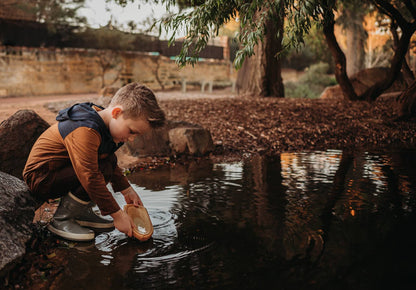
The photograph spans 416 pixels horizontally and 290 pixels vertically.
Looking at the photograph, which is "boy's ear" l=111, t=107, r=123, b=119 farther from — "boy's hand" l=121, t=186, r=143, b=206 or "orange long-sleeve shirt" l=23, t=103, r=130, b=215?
"boy's hand" l=121, t=186, r=143, b=206

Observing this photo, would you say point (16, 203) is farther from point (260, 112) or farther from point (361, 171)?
point (260, 112)

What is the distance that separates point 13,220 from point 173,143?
134 inches

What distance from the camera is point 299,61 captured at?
24656 millimetres

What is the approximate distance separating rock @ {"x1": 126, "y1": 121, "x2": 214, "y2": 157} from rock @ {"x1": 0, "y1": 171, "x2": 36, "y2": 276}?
298 cm

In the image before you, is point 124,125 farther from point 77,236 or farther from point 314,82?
point 314,82

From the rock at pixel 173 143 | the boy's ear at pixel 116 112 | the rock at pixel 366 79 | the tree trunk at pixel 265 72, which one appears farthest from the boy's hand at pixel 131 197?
the rock at pixel 366 79

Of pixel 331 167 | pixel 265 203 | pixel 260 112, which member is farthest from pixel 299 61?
pixel 265 203

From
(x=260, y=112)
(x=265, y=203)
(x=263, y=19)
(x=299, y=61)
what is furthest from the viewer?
(x=299, y=61)

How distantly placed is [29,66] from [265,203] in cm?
1246

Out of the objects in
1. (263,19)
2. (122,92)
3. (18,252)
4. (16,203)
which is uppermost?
(263,19)

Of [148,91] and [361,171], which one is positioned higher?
[148,91]

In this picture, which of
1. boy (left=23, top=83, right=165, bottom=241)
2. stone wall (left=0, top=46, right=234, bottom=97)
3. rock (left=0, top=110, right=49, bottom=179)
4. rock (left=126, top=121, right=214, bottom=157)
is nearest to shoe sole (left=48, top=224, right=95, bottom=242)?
boy (left=23, top=83, right=165, bottom=241)

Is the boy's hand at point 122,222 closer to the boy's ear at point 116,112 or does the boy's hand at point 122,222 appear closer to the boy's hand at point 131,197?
the boy's hand at point 131,197

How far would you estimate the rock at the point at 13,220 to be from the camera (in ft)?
7.11
